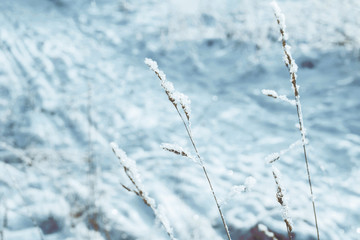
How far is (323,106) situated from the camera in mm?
2592

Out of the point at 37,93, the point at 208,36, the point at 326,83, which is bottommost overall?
the point at 37,93

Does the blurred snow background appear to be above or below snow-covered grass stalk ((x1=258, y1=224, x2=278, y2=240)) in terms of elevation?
above

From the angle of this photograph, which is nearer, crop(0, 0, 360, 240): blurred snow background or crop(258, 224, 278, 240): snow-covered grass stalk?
crop(258, 224, 278, 240): snow-covered grass stalk

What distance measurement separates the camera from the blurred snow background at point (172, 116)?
1.65 m

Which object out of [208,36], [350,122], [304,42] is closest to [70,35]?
[208,36]

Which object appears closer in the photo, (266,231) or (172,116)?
(266,231)

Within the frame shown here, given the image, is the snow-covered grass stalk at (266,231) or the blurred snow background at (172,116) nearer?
the snow-covered grass stalk at (266,231)

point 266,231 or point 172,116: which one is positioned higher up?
point 172,116

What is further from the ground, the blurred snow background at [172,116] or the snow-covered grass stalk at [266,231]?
the blurred snow background at [172,116]

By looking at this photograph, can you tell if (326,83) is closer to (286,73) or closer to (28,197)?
(286,73)

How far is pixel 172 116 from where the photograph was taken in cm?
275

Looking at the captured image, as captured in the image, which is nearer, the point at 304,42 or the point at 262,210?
the point at 262,210

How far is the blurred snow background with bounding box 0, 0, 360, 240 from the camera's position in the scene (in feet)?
5.41

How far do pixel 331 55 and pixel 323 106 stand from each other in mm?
957
